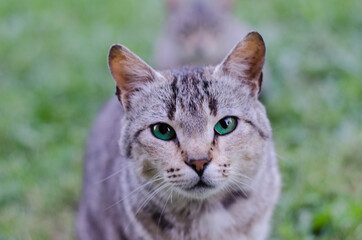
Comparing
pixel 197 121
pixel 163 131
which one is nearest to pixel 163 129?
pixel 163 131

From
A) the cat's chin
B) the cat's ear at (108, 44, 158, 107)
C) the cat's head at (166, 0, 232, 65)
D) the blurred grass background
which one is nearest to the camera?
the cat's chin

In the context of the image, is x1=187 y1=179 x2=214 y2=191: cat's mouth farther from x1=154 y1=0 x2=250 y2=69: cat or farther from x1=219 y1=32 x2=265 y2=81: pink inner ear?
x1=154 y1=0 x2=250 y2=69: cat

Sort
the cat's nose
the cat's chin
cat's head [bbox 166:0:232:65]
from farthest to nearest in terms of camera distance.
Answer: cat's head [bbox 166:0:232:65] < the cat's chin < the cat's nose

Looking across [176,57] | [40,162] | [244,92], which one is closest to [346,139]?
[244,92]

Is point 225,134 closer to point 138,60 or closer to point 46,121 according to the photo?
point 138,60

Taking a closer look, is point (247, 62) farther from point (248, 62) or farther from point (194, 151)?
point (194, 151)

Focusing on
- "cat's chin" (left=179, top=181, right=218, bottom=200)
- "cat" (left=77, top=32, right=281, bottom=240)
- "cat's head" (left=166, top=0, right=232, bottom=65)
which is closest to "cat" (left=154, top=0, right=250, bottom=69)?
"cat's head" (left=166, top=0, right=232, bottom=65)

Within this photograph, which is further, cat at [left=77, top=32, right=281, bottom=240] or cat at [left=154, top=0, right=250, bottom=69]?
cat at [left=154, top=0, right=250, bottom=69]

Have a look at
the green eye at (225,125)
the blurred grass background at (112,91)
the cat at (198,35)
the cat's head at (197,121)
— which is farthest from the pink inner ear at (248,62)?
the cat at (198,35)
